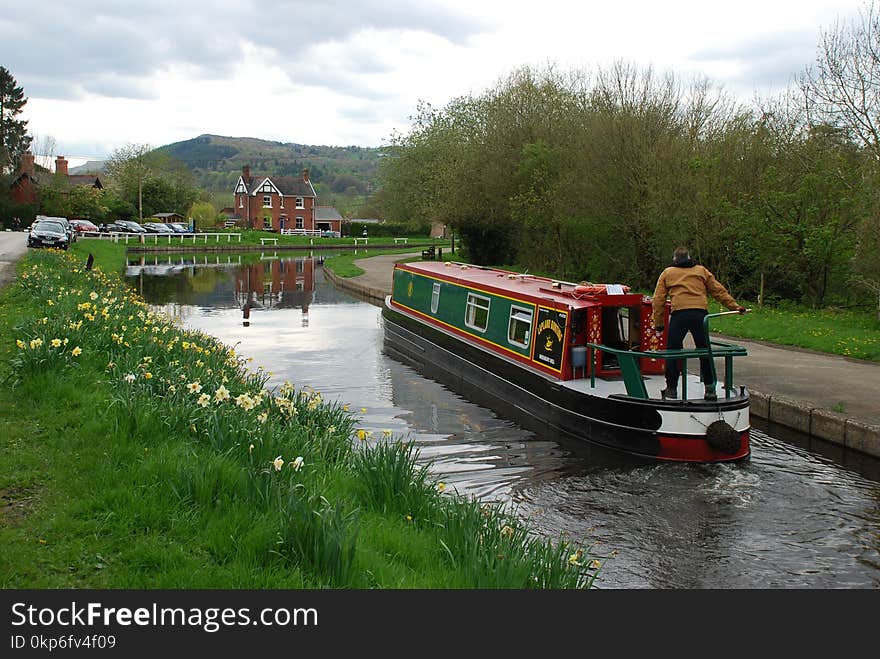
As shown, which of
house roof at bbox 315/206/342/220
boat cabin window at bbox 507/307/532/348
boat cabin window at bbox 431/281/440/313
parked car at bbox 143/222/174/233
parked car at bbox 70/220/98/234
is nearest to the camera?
boat cabin window at bbox 507/307/532/348

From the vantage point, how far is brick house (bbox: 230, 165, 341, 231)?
81000 mm

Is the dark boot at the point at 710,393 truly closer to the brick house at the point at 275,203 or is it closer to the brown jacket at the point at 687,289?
the brown jacket at the point at 687,289

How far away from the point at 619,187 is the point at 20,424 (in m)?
17.9

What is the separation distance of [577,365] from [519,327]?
1.65 metres

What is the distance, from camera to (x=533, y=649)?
3.54 meters

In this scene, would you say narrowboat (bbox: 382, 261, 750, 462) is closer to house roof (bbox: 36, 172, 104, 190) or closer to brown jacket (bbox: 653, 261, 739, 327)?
brown jacket (bbox: 653, 261, 739, 327)

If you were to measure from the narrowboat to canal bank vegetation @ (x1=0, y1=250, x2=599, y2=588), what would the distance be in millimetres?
2883

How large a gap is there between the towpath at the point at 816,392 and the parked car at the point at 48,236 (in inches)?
895

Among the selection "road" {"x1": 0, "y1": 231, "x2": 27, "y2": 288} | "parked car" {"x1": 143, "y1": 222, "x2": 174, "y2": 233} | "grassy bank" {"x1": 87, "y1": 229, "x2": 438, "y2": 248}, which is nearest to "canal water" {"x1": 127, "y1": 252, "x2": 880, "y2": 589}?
"road" {"x1": 0, "y1": 231, "x2": 27, "y2": 288}

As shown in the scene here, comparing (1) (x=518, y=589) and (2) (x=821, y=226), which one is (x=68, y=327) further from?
(2) (x=821, y=226)

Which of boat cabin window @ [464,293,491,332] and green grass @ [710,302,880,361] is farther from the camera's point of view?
boat cabin window @ [464,293,491,332]

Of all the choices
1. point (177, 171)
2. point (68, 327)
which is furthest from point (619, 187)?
point (177, 171)

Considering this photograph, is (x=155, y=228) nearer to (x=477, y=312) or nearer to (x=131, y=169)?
(x=131, y=169)

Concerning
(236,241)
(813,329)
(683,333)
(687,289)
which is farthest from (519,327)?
(236,241)
